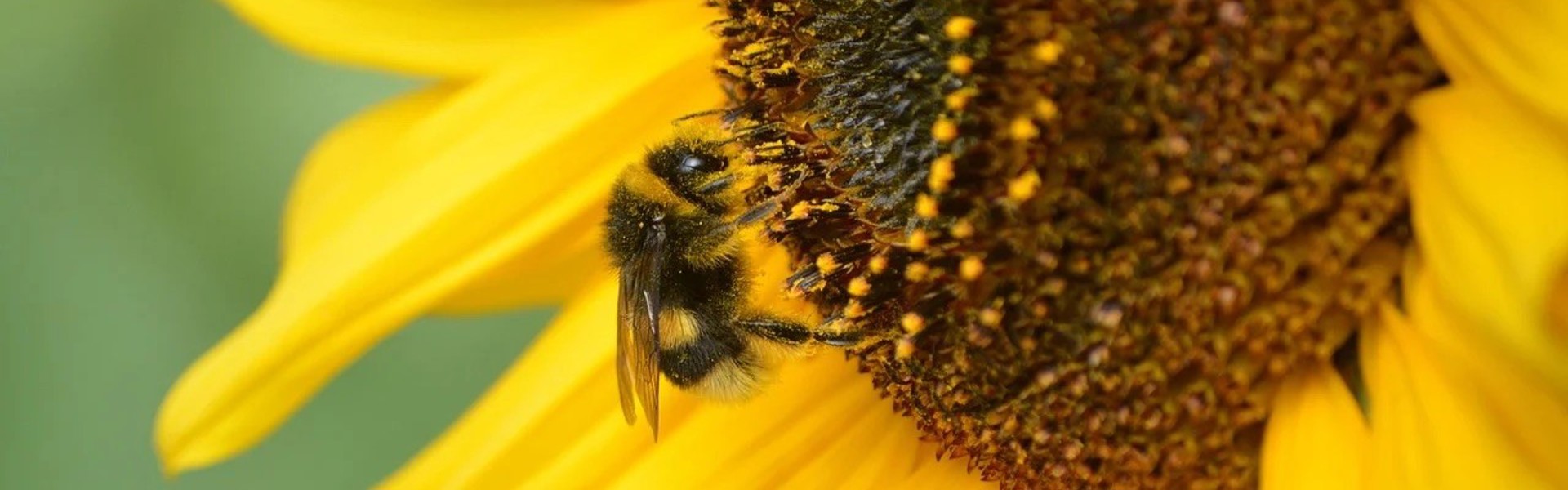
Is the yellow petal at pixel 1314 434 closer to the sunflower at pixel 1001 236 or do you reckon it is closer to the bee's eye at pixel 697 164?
the sunflower at pixel 1001 236

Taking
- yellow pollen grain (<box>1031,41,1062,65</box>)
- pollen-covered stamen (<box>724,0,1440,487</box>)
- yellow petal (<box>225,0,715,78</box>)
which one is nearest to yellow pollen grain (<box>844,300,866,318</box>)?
pollen-covered stamen (<box>724,0,1440,487</box>)

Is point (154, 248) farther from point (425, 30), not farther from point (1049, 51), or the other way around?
point (1049, 51)

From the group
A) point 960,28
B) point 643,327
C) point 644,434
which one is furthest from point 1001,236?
point 644,434

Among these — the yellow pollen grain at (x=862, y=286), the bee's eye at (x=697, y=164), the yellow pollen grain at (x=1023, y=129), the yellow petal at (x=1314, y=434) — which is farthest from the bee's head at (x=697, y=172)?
the yellow petal at (x=1314, y=434)

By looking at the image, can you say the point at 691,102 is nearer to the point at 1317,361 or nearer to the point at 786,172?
the point at 786,172

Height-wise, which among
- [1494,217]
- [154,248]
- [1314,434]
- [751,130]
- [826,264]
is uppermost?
[154,248]

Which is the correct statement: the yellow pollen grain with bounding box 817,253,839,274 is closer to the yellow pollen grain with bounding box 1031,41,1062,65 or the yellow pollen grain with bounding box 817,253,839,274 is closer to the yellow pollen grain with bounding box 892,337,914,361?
the yellow pollen grain with bounding box 892,337,914,361

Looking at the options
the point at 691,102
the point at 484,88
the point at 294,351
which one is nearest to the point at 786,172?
the point at 691,102
